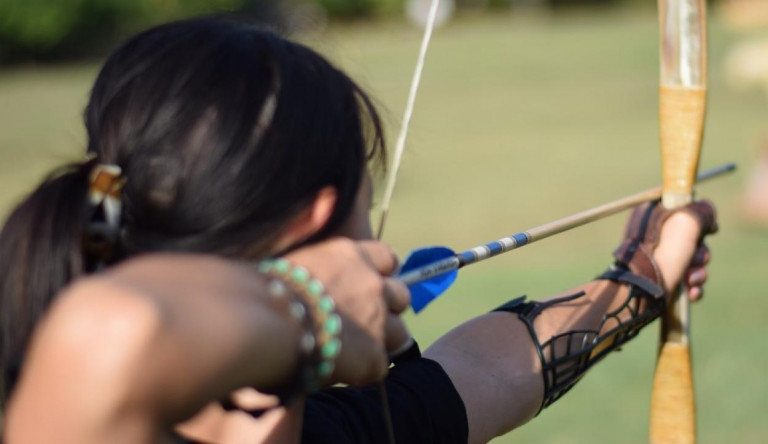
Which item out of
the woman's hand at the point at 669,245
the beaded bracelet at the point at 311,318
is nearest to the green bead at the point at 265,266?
the beaded bracelet at the point at 311,318

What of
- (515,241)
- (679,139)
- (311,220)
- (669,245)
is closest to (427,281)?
(515,241)

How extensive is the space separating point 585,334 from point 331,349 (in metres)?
0.73

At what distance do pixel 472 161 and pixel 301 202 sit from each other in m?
9.55

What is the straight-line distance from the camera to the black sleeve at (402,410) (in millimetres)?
1262

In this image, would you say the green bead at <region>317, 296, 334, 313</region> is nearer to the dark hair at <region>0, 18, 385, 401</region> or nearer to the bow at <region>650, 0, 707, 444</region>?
the dark hair at <region>0, 18, 385, 401</region>

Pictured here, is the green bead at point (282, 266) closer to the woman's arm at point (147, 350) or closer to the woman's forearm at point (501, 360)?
the woman's arm at point (147, 350)

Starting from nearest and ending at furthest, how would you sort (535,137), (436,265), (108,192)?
(108,192) < (436,265) < (535,137)

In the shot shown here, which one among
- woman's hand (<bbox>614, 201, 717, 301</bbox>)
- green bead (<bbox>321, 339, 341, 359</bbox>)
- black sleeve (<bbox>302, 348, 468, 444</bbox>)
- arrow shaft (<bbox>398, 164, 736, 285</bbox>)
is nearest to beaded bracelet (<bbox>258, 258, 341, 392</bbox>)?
green bead (<bbox>321, 339, 341, 359</bbox>)

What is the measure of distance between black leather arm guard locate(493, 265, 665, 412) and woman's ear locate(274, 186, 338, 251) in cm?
55

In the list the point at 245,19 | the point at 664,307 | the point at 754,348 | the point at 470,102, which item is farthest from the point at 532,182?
the point at 245,19

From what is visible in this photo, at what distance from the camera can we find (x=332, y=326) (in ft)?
2.83

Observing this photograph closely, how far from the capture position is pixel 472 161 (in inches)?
413

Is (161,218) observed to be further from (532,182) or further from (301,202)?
(532,182)

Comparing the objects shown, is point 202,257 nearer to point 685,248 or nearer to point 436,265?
point 436,265
